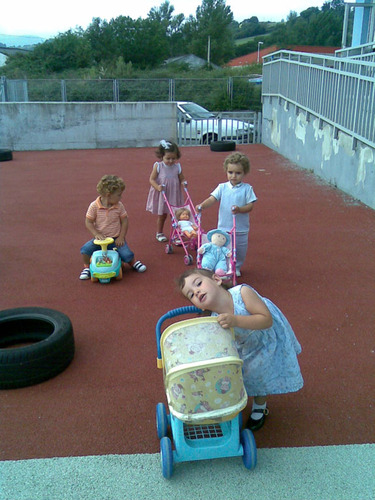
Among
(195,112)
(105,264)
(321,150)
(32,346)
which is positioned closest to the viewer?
(32,346)

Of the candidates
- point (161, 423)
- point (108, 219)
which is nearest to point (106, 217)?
point (108, 219)

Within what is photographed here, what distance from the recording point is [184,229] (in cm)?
680

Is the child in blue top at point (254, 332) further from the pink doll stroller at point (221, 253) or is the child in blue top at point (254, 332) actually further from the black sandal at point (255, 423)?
the pink doll stroller at point (221, 253)

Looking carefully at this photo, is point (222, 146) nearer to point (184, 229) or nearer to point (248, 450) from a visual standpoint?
point (184, 229)

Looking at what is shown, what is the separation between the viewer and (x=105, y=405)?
3.61 m

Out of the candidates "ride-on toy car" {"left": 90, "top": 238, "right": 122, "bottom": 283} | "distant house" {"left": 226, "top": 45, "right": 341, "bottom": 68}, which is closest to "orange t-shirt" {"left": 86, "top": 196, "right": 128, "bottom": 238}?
"ride-on toy car" {"left": 90, "top": 238, "right": 122, "bottom": 283}

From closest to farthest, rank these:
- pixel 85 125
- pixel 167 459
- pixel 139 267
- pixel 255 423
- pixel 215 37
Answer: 1. pixel 167 459
2. pixel 255 423
3. pixel 139 267
4. pixel 85 125
5. pixel 215 37

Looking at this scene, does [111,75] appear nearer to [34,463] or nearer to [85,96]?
[85,96]

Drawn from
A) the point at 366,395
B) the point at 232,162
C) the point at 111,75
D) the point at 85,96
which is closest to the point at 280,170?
the point at 232,162

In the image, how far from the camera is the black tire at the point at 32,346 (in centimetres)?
374

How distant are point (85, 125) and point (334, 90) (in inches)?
429

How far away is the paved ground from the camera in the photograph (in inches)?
118

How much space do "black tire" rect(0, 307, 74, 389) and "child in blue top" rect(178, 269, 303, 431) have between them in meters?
1.46

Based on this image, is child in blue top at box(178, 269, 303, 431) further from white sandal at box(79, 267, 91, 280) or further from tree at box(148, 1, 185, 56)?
tree at box(148, 1, 185, 56)
